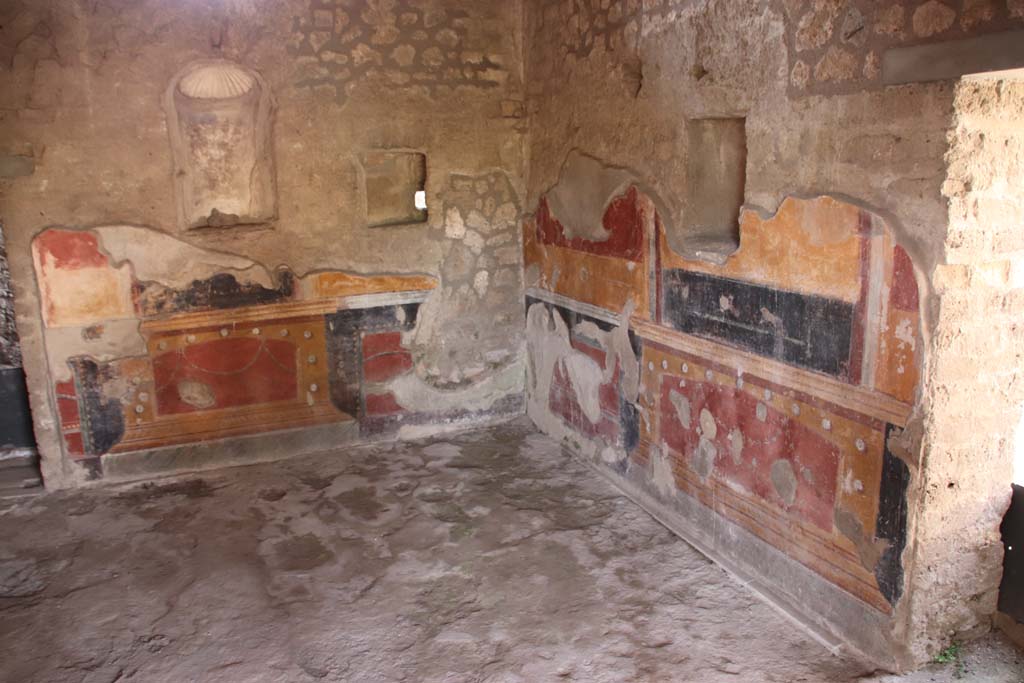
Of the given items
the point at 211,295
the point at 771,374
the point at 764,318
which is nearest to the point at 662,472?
the point at 771,374

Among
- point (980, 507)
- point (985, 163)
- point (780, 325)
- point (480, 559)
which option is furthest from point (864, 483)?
point (480, 559)

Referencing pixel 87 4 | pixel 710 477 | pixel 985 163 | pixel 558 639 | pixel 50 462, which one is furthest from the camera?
pixel 50 462

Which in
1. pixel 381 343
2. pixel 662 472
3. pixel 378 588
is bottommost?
pixel 378 588

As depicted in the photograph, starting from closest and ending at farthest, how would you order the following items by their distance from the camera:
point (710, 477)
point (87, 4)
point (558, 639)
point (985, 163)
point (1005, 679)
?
1. point (985, 163)
2. point (1005, 679)
3. point (558, 639)
4. point (710, 477)
5. point (87, 4)

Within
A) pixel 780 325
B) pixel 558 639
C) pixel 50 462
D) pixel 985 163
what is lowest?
pixel 558 639

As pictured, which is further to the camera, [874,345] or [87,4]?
[87,4]

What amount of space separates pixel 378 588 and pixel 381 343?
1.76 m

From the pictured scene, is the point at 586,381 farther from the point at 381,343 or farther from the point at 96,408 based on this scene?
the point at 96,408

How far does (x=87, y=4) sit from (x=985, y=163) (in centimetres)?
381

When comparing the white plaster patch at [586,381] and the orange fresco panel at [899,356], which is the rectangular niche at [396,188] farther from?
the orange fresco panel at [899,356]

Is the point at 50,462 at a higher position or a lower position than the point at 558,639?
higher

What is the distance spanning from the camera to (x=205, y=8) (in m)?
3.96

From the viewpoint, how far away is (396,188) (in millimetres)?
4703

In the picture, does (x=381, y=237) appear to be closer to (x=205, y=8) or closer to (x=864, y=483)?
(x=205, y=8)
